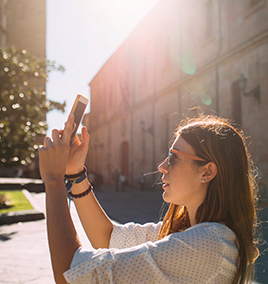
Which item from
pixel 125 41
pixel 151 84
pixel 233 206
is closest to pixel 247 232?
pixel 233 206

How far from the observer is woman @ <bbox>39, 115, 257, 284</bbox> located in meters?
1.00

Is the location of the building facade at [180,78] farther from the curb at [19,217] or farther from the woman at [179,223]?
the curb at [19,217]

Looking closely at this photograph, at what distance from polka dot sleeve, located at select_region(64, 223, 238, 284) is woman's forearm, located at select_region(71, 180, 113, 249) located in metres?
0.65

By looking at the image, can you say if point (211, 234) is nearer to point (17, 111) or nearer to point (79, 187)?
point (79, 187)

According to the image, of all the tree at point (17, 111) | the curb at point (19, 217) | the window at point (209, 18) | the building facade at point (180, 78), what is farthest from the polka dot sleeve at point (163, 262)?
the window at point (209, 18)

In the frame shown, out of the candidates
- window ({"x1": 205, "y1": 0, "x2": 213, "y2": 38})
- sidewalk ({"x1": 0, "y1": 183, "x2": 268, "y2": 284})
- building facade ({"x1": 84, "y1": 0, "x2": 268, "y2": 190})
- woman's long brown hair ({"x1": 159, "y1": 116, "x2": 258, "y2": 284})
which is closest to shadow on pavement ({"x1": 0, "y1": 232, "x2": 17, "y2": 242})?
A: sidewalk ({"x1": 0, "y1": 183, "x2": 268, "y2": 284})

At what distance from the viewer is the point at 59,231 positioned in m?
1.04

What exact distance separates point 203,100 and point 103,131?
1898cm

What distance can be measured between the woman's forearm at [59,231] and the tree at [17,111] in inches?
339

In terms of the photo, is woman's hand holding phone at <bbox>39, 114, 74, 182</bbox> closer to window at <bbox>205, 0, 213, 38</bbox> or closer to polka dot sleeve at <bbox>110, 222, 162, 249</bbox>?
polka dot sleeve at <bbox>110, 222, 162, 249</bbox>

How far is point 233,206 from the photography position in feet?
4.05

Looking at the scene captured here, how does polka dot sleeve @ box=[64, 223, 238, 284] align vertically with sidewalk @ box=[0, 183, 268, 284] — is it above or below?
above

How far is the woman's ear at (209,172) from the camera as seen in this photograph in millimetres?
1289

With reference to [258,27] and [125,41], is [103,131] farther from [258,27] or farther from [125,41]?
[258,27]
